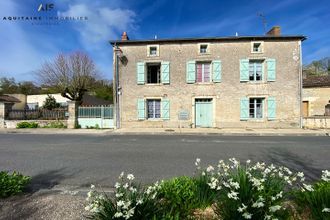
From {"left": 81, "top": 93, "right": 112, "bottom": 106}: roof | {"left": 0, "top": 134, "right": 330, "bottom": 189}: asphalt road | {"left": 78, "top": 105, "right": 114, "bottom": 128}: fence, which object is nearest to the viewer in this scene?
{"left": 0, "top": 134, "right": 330, "bottom": 189}: asphalt road

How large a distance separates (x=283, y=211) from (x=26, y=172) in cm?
551

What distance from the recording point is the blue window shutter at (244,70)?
15898 millimetres

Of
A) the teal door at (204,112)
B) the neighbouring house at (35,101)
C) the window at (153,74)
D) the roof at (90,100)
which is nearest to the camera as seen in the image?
the teal door at (204,112)

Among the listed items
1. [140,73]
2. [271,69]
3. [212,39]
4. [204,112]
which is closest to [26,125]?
[140,73]

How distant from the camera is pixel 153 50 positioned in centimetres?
1670

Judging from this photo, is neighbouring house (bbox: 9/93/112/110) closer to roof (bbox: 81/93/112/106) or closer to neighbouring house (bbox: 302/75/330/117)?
roof (bbox: 81/93/112/106)

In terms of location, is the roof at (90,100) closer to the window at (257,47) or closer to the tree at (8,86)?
the tree at (8,86)

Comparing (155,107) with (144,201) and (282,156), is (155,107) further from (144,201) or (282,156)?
(144,201)

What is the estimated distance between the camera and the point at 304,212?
2.61 metres

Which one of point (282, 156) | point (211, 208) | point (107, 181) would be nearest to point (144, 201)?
point (211, 208)

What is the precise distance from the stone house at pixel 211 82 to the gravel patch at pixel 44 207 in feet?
42.8

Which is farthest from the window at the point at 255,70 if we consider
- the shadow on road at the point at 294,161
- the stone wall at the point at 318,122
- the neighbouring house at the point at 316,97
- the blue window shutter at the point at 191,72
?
the shadow on road at the point at 294,161

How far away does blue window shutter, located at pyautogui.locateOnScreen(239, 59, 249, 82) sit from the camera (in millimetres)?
15898

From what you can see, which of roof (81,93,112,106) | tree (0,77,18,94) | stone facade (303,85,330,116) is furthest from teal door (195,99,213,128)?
tree (0,77,18,94)
